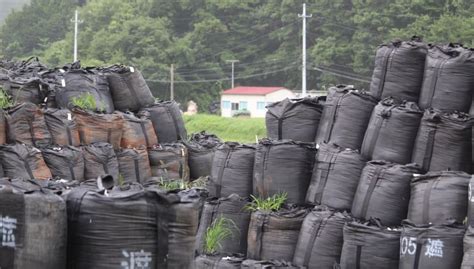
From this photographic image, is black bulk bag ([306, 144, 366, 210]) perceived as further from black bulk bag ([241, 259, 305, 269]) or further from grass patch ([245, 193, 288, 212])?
black bulk bag ([241, 259, 305, 269])

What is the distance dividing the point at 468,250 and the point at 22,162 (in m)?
4.12

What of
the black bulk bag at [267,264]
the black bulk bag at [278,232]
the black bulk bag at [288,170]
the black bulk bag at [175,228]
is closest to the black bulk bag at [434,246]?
the black bulk bag at [267,264]

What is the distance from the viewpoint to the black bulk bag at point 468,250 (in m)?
6.72

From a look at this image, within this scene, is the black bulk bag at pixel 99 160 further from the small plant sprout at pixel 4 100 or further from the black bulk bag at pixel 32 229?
the black bulk bag at pixel 32 229

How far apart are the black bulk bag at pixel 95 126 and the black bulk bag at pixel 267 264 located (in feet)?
7.33

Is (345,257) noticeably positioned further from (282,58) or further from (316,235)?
(282,58)

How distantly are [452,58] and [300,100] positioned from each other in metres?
1.64

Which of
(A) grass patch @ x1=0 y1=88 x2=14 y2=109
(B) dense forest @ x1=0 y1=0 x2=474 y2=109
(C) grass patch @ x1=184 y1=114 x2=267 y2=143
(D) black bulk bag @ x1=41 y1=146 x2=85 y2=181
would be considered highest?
(A) grass patch @ x1=0 y1=88 x2=14 y2=109

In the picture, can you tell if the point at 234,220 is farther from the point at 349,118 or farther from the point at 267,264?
the point at 349,118

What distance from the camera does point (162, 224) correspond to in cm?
508

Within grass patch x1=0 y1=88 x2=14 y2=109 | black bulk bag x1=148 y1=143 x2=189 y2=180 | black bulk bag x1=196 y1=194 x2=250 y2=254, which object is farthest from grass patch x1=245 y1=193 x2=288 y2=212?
grass patch x1=0 y1=88 x2=14 y2=109

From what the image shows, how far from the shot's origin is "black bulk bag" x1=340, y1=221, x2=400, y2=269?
7422 millimetres

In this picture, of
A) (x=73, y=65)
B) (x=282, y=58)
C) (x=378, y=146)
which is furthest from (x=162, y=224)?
(x=282, y=58)

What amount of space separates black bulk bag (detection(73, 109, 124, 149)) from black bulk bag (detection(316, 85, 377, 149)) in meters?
2.30
